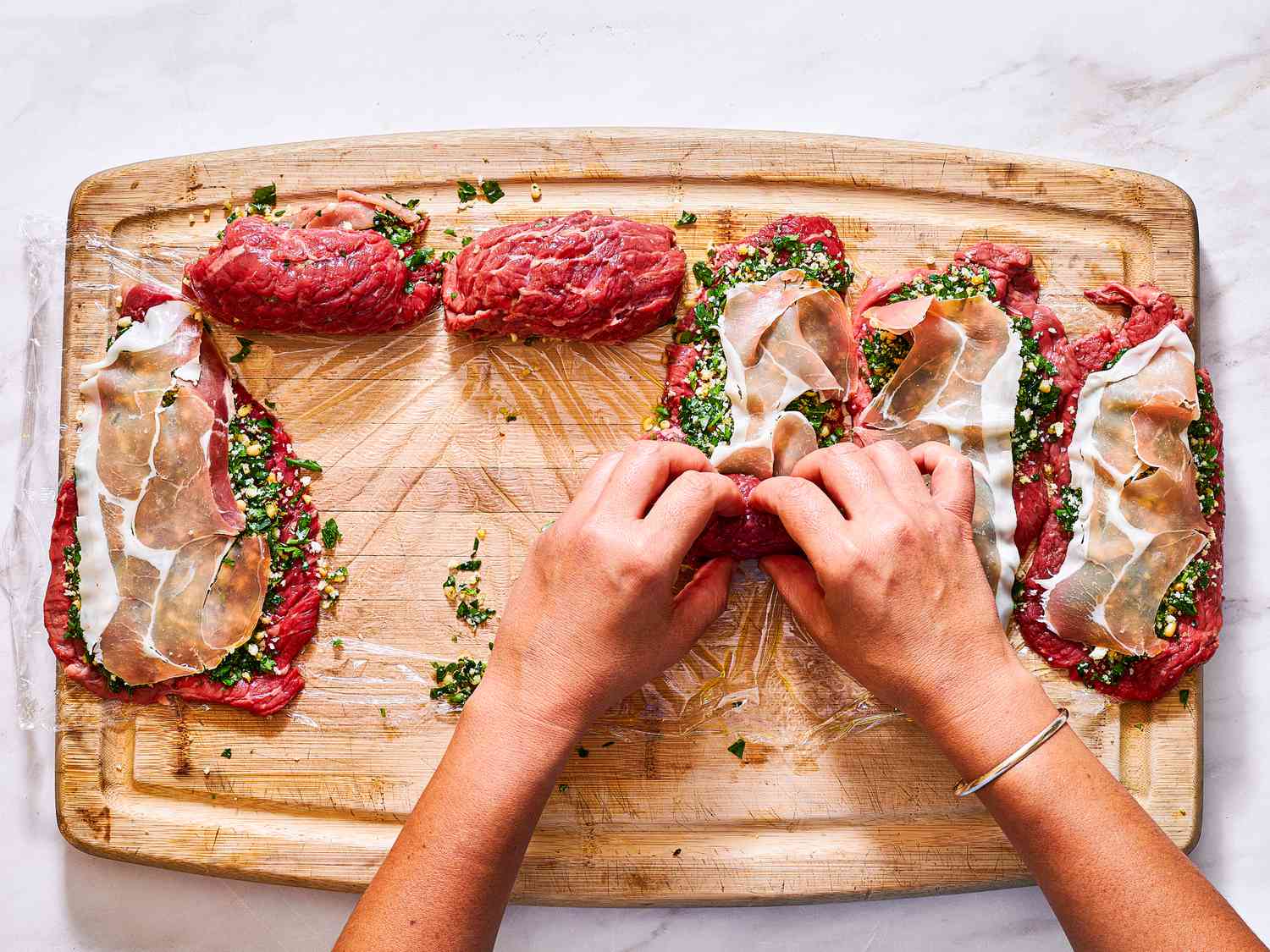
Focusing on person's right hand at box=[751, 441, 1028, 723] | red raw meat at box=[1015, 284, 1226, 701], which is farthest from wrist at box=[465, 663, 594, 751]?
red raw meat at box=[1015, 284, 1226, 701]

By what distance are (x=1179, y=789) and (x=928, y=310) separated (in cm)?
171

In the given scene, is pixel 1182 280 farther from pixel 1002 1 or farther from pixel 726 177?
pixel 726 177

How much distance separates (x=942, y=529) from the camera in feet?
8.03

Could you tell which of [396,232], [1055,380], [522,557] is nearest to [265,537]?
[522,557]

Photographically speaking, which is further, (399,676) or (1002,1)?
(1002,1)

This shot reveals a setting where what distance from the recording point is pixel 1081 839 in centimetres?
225

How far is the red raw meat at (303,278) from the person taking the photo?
2777mm

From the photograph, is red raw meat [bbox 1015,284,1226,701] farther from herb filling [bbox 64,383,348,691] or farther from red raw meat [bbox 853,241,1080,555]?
herb filling [bbox 64,383,348,691]

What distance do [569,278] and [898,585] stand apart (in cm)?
133

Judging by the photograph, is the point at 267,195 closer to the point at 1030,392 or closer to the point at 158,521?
the point at 158,521

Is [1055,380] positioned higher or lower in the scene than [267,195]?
lower

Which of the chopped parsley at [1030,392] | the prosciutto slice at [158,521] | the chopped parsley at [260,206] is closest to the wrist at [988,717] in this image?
the chopped parsley at [1030,392]

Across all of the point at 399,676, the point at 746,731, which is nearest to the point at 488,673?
the point at 399,676

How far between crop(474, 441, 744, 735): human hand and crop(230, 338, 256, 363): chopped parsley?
123 cm
